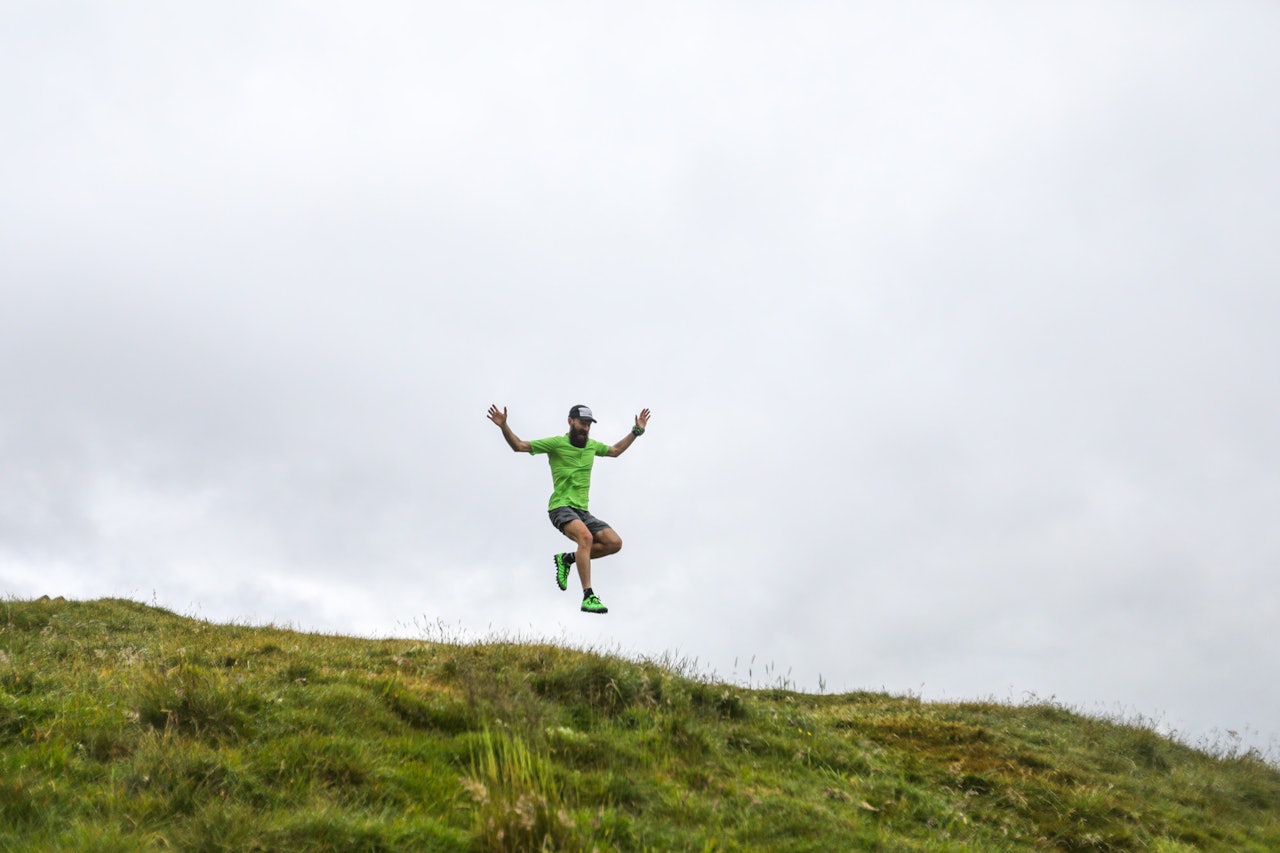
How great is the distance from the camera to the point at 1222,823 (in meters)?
10.6

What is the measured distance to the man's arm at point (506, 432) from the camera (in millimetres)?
13977

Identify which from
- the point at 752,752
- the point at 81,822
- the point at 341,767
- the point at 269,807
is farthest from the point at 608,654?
the point at 81,822

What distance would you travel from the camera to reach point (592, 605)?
44.3 ft

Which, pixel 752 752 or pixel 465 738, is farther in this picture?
pixel 752 752

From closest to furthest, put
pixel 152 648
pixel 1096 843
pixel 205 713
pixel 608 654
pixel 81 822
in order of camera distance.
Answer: pixel 81 822 < pixel 205 713 < pixel 1096 843 < pixel 608 654 < pixel 152 648

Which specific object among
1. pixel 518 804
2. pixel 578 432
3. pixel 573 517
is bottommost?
pixel 518 804

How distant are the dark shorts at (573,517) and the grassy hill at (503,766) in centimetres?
314

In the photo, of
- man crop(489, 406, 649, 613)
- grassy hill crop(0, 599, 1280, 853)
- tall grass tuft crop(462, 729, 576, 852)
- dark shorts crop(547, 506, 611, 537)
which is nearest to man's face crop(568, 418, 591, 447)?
man crop(489, 406, 649, 613)

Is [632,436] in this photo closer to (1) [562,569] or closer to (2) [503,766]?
(1) [562,569]

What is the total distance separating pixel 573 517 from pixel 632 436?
1.89m

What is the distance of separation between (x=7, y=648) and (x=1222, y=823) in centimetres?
1517

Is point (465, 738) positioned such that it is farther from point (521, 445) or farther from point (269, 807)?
point (521, 445)

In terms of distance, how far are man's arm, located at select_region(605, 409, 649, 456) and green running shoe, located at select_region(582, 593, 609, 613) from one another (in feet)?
8.48

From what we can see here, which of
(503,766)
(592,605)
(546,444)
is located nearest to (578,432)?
(546,444)
